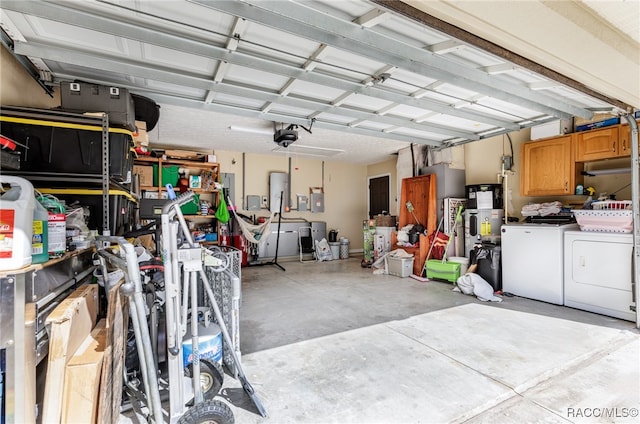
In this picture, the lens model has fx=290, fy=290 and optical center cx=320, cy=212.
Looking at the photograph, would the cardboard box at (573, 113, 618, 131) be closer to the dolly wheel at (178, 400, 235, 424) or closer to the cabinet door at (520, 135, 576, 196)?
the cabinet door at (520, 135, 576, 196)

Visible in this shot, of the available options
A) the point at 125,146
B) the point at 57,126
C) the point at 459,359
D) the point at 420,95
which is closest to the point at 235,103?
the point at 125,146

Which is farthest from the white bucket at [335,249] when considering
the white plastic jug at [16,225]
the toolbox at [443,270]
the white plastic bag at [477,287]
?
the white plastic jug at [16,225]

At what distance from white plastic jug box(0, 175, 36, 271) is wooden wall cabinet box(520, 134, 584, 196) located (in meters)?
5.36

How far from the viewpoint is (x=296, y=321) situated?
3.15 metres

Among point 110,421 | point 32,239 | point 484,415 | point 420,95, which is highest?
point 420,95

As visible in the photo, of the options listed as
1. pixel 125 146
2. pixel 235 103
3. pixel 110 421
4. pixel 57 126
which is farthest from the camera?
pixel 235 103

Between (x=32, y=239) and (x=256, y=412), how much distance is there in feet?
4.68

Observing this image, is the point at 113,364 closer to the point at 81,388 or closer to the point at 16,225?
the point at 81,388

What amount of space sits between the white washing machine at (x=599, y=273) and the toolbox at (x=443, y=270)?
1412 mm

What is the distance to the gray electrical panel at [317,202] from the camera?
25.7ft

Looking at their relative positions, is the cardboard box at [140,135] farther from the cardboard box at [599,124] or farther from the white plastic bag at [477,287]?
the cardboard box at [599,124]

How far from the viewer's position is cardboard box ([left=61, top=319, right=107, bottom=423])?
4.12ft

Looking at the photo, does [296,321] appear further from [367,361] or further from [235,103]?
[235,103]

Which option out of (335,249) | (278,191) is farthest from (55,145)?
(335,249)
